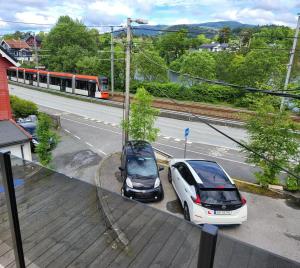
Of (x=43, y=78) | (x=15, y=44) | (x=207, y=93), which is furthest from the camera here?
(x=15, y=44)

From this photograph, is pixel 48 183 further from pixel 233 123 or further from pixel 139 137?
pixel 233 123

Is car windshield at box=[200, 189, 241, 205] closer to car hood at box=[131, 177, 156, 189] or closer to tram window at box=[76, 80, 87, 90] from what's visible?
car hood at box=[131, 177, 156, 189]

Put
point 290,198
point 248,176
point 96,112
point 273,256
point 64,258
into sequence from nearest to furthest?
point 273,256, point 64,258, point 290,198, point 248,176, point 96,112

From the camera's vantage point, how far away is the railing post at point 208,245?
1392 mm

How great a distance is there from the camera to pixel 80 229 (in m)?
3.07

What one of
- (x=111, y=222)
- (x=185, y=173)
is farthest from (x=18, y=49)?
(x=111, y=222)

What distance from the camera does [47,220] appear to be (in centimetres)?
316

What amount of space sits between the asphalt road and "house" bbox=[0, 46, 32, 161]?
4.74 m

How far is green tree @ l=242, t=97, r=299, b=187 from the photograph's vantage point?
1048 cm

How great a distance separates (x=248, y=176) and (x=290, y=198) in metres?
3.11

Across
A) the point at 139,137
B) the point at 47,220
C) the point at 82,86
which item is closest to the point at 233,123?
the point at 139,137

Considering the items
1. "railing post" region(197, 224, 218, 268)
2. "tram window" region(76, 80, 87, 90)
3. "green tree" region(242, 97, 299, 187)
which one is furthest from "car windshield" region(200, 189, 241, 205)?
"tram window" region(76, 80, 87, 90)

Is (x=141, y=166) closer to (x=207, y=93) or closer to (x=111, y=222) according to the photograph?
(x=111, y=222)

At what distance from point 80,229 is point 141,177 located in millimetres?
7278
